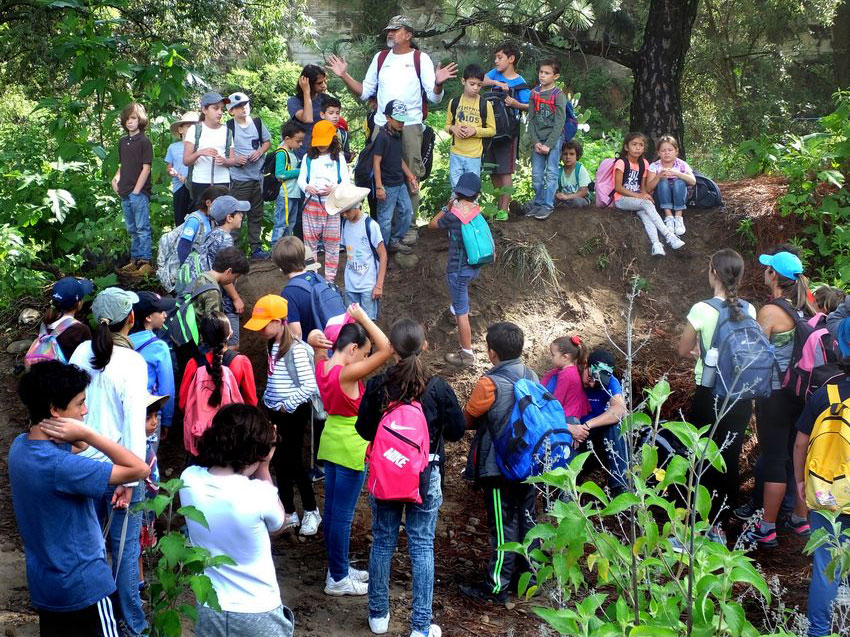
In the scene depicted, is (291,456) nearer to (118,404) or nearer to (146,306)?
(146,306)

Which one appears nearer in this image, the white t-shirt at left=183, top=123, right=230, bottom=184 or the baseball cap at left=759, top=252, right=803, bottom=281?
the baseball cap at left=759, top=252, right=803, bottom=281

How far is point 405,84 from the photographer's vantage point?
8109 mm

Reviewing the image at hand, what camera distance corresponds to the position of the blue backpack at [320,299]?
6.04 meters

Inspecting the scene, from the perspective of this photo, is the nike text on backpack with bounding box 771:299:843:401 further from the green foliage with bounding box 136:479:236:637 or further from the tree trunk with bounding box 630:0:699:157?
the tree trunk with bounding box 630:0:699:157

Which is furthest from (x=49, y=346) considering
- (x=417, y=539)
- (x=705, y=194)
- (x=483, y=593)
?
(x=705, y=194)

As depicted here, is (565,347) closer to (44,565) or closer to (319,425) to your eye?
(319,425)

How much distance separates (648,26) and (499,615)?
23.9ft

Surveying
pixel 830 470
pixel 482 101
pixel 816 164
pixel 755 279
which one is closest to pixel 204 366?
pixel 830 470

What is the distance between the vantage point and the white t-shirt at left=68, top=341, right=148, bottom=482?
4.36 m

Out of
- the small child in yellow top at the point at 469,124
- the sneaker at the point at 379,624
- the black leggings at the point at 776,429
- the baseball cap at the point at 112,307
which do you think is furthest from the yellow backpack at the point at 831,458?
the small child in yellow top at the point at 469,124

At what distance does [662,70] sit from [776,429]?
17.4ft

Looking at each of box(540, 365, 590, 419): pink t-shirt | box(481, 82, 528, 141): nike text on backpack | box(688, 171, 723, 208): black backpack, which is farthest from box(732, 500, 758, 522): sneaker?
box(481, 82, 528, 141): nike text on backpack

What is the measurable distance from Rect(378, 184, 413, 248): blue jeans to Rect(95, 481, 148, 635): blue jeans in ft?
13.4

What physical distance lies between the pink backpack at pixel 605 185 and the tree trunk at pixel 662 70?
1134 millimetres
